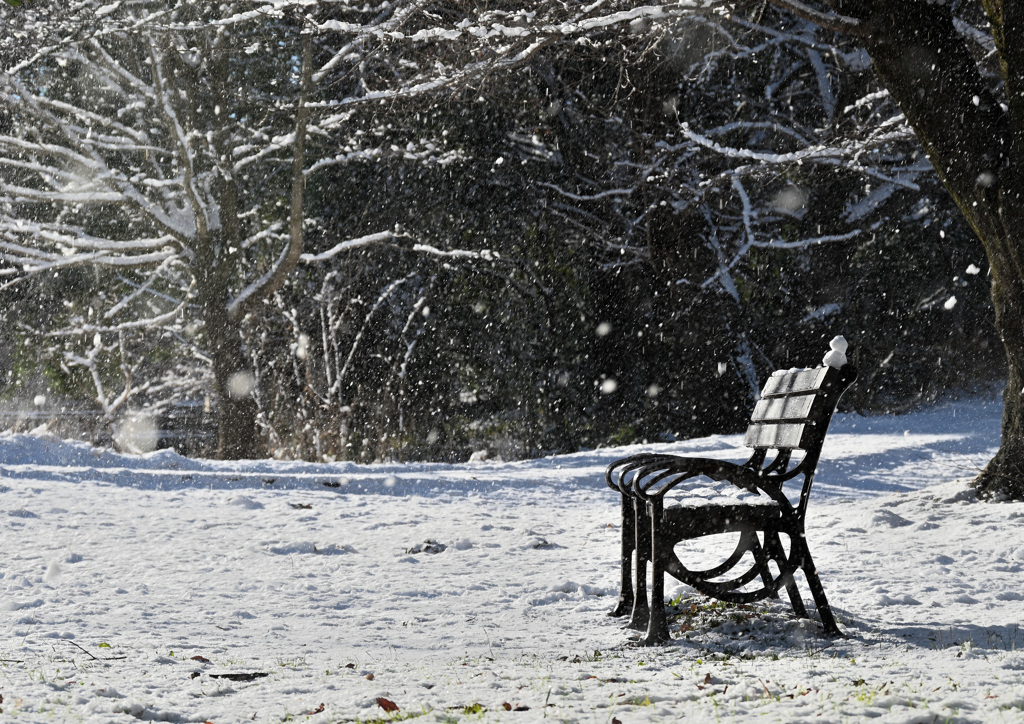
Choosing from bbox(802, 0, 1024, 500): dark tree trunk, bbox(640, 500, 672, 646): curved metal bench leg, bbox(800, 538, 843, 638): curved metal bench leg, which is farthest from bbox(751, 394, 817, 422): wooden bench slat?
bbox(802, 0, 1024, 500): dark tree trunk

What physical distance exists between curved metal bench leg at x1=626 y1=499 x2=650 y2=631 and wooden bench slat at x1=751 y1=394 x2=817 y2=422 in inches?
28.9

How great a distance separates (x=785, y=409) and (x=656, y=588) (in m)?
1.01

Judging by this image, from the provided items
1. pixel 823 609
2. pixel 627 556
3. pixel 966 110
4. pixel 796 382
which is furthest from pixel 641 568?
pixel 966 110

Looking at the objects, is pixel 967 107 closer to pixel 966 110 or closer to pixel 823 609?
→ pixel 966 110

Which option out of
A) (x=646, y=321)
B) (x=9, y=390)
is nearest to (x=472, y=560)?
(x=646, y=321)

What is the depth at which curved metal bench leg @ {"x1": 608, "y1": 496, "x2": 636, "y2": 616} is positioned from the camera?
4418 mm

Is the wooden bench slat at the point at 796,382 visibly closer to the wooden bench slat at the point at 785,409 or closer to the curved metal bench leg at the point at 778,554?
the wooden bench slat at the point at 785,409

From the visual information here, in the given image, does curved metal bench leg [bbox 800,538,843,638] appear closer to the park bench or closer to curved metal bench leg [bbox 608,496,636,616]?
the park bench

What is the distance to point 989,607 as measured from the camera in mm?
4305

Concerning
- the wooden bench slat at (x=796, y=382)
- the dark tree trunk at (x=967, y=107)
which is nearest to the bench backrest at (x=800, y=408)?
the wooden bench slat at (x=796, y=382)

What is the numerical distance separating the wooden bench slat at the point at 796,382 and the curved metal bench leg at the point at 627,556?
34.6 inches

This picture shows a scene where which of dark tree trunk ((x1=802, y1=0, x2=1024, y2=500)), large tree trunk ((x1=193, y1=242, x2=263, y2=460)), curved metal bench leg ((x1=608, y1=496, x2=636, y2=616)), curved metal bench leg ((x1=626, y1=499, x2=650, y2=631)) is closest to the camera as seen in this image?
curved metal bench leg ((x1=626, y1=499, x2=650, y2=631))

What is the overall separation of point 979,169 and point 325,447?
9281 millimetres

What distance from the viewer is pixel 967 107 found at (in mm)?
6102
